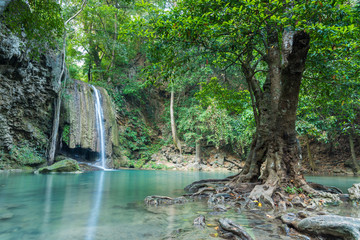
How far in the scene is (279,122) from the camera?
5.38 meters

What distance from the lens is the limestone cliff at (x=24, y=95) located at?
12.0 metres

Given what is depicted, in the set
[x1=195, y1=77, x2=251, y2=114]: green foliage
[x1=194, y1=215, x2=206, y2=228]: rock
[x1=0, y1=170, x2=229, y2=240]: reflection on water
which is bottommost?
[x1=0, y1=170, x2=229, y2=240]: reflection on water

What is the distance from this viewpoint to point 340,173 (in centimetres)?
1584

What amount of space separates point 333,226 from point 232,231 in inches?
43.4

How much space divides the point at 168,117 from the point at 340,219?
23.2 m

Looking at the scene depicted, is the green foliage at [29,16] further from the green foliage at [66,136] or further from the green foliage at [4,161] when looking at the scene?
the green foliage at [66,136]

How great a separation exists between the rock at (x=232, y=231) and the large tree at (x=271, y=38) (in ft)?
7.49

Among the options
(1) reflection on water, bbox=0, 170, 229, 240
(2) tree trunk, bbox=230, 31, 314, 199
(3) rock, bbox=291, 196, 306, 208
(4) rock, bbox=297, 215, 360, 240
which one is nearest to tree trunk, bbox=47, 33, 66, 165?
(1) reflection on water, bbox=0, 170, 229, 240

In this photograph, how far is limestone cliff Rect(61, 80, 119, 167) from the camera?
54.2ft

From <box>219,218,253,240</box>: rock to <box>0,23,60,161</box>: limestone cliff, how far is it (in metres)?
13.3

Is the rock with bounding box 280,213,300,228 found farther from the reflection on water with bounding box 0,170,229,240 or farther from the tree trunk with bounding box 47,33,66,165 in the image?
the tree trunk with bounding box 47,33,66,165

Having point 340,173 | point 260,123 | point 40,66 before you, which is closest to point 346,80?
point 260,123

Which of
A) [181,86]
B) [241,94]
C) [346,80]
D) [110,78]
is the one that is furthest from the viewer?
[110,78]

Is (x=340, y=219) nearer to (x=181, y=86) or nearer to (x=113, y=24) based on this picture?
(x=181, y=86)
